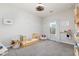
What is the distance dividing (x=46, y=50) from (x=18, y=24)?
671 millimetres

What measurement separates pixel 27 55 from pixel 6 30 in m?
0.55

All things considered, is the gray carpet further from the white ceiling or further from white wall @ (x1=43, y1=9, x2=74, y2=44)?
the white ceiling

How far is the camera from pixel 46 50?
1503mm

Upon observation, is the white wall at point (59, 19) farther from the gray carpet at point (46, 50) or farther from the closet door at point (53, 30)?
the gray carpet at point (46, 50)

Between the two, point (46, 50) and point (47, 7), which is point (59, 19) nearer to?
point (47, 7)

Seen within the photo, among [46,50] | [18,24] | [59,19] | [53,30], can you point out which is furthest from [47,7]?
[46,50]

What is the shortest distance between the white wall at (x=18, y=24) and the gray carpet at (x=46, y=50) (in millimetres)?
233

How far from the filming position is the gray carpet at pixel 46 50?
1.45m

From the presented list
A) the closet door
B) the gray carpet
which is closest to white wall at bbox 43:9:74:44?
the closet door

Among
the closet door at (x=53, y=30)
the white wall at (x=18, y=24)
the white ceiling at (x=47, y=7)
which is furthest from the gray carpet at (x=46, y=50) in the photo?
the white ceiling at (x=47, y=7)

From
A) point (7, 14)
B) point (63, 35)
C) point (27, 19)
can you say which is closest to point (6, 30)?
point (7, 14)

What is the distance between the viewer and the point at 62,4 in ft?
4.87

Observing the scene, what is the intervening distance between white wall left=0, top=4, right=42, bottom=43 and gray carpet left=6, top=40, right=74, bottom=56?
0.23m

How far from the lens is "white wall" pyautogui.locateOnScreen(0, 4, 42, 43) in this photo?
4.73ft
